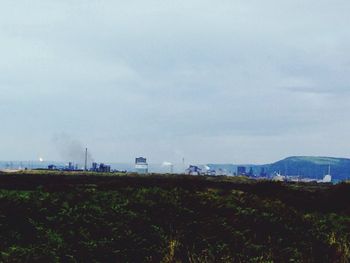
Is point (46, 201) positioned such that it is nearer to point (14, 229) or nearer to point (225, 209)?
point (14, 229)

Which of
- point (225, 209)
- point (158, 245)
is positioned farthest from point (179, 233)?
point (225, 209)

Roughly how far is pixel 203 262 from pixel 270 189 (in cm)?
874

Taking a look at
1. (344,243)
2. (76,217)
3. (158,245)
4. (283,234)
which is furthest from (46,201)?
(344,243)

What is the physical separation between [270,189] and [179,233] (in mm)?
7845

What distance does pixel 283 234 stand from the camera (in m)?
16.6

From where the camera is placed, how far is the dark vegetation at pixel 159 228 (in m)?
14.7

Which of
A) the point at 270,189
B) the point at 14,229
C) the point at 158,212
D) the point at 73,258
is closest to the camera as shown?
the point at 73,258

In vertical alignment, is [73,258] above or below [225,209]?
below

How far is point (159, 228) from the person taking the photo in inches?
617

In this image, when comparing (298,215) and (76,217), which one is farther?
(298,215)

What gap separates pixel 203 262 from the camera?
1438 centimetres

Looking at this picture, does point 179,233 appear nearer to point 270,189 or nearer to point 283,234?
point 283,234

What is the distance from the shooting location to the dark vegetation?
14672 mm

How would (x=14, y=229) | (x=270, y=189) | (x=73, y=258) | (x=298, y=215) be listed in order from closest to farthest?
(x=73, y=258) < (x=14, y=229) < (x=298, y=215) < (x=270, y=189)
